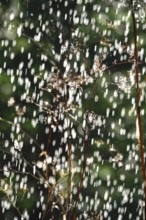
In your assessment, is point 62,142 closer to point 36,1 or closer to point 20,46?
point 20,46

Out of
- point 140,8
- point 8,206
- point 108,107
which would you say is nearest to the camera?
point 140,8

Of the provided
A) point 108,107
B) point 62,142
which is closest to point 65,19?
point 108,107

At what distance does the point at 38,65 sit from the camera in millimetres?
2797

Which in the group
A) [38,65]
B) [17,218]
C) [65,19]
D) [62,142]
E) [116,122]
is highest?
[65,19]

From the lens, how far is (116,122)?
295cm

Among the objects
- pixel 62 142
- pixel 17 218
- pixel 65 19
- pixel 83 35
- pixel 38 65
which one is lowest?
pixel 17 218

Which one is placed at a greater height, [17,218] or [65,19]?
[65,19]

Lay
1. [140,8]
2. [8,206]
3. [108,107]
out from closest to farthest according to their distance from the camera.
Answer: [140,8] → [8,206] → [108,107]

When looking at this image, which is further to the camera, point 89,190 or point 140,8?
point 89,190

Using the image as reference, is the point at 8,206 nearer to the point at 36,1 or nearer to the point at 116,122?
the point at 116,122

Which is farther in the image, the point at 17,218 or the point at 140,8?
A: the point at 17,218

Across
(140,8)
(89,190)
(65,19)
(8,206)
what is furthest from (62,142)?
(140,8)

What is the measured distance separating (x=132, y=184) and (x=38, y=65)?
1.22 metres

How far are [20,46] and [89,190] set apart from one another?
1.28m
